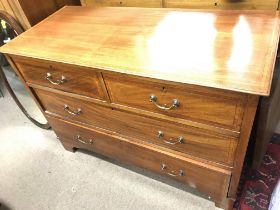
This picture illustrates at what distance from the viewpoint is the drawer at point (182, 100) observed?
777 millimetres

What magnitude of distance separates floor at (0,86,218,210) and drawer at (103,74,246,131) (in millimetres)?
604

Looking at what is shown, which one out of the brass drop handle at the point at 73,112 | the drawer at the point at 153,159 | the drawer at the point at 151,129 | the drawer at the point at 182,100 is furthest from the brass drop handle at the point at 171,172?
the brass drop handle at the point at 73,112

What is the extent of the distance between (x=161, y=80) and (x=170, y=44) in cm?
18

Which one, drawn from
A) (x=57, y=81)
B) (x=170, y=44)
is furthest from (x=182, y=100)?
(x=57, y=81)

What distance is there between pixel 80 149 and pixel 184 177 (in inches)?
31.2

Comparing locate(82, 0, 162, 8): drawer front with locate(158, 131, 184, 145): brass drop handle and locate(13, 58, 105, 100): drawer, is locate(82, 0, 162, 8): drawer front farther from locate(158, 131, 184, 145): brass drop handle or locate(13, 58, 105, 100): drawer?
locate(158, 131, 184, 145): brass drop handle

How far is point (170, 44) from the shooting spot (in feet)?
3.00

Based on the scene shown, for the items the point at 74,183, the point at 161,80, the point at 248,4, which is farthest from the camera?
the point at 74,183

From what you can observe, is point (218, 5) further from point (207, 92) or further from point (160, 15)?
point (207, 92)

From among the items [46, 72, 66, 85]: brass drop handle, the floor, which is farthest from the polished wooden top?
the floor

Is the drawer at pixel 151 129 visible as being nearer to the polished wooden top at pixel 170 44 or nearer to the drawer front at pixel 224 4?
the polished wooden top at pixel 170 44

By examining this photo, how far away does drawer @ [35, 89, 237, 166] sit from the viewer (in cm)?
94

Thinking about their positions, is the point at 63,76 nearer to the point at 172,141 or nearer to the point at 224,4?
the point at 172,141

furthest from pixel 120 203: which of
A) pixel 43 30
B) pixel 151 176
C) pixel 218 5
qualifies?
pixel 218 5
